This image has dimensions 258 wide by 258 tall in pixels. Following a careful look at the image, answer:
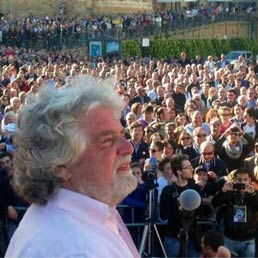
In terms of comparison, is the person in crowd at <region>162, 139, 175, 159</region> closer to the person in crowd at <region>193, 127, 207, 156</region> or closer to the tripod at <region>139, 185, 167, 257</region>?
the person in crowd at <region>193, 127, 207, 156</region>

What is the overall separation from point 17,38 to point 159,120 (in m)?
25.6

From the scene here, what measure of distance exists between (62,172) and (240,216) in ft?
19.1

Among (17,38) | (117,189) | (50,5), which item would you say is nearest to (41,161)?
(117,189)

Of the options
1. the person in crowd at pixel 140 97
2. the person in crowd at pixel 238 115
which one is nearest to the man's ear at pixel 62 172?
the person in crowd at pixel 238 115

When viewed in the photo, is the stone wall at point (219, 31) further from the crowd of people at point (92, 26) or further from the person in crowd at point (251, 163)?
the person in crowd at point (251, 163)

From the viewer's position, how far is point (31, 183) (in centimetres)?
238

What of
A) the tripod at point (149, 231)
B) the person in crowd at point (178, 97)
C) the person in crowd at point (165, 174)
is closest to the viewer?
the tripod at point (149, 231)

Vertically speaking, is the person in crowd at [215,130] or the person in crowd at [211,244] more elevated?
the person in crowd at [211,244]

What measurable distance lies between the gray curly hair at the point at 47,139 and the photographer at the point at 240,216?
18.6ft

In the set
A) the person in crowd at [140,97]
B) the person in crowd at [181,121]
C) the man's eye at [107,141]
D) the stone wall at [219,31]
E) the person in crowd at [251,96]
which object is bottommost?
the stone wall at [219,31]

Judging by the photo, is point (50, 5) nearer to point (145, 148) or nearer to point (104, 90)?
point (145, 148)

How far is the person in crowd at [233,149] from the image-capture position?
34.7 ft

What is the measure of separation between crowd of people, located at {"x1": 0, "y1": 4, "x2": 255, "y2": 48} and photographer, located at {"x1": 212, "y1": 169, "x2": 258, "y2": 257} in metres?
29.6

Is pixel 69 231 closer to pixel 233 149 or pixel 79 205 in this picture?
pixel 79 205
